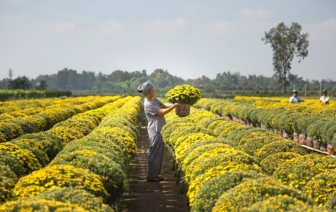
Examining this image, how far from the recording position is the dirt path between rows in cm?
977

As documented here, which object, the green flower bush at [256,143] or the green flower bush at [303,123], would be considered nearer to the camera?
the green flower bush at [256,143]

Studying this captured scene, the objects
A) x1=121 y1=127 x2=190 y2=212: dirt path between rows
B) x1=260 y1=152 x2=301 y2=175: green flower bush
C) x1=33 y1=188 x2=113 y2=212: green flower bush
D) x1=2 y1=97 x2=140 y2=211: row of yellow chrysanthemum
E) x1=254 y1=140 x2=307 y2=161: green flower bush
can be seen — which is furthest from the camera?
x1=121 y1=127 x2=190 y2=212: dirt path between rows

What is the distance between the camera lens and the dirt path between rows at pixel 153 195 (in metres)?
9.77

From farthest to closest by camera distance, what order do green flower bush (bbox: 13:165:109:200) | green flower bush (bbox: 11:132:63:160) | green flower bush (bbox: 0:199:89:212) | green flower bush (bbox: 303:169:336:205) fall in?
green flower bush (bbox: 11:132:63:160) → green flower bush (bbox: 303:169:336:205) → green flower bush (bbox: 13:165:109:200) → green flower bush (bbox: 0:199:89:212)

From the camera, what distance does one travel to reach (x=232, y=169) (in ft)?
21.6

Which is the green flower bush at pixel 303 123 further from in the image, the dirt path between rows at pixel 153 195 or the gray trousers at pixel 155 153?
the gray trousers at pixel 155 153

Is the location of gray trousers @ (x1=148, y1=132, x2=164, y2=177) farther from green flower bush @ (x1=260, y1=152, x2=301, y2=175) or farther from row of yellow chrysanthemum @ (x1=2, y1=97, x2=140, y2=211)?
green flower bush @ (x1=260, y1=152, x2=301, y2=175)

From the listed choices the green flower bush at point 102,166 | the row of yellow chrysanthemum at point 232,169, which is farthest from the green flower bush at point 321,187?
the green flower bush at point 102,166

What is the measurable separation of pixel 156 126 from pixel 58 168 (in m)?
5.90

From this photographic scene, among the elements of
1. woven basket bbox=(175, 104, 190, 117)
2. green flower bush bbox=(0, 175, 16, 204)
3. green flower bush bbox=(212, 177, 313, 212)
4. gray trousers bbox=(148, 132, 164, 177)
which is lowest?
gray trousers bbox=(148, 132, 164, 177)

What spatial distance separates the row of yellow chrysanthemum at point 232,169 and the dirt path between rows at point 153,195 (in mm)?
1108

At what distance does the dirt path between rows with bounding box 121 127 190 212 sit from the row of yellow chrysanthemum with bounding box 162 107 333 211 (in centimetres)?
111

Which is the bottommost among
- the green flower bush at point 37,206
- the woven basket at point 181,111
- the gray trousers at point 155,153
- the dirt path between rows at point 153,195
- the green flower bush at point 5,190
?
the dirt path between rows at point 153,195

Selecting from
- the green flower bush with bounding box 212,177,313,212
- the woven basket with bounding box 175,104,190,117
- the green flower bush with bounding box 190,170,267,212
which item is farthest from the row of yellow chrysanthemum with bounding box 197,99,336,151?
the green flower bush with bounding box 212,177,313,212
